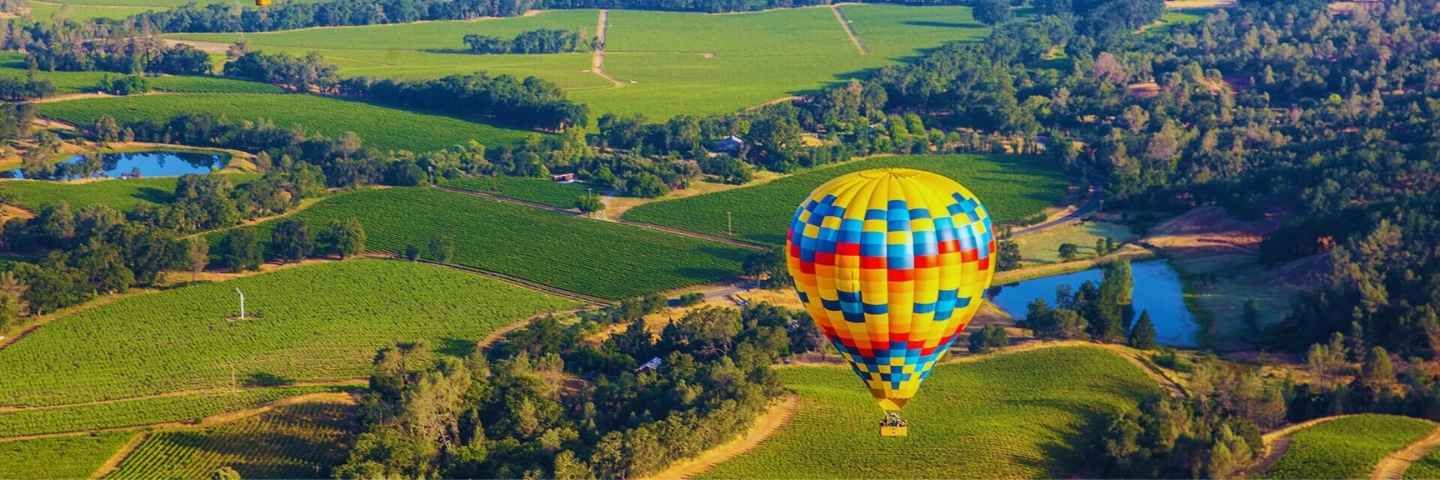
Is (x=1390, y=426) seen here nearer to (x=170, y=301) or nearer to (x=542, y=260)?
(x=542, y=260)

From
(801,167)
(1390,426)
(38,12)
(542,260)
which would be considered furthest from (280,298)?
(38,12)

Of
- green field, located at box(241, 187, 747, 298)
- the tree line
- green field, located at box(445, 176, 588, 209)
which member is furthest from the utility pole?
the tree line

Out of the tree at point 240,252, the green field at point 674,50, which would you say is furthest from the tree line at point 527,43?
the tree at point 240,252

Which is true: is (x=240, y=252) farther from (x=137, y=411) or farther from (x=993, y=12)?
(x=993, y=12)

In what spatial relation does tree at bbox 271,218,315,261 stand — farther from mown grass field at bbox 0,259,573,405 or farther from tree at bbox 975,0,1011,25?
tree at bbox 975,0,1011,25

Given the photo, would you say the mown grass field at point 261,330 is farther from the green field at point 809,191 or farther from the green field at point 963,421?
the green field at point 963,421

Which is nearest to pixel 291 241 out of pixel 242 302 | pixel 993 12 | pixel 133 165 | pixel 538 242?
pixel 242 302
